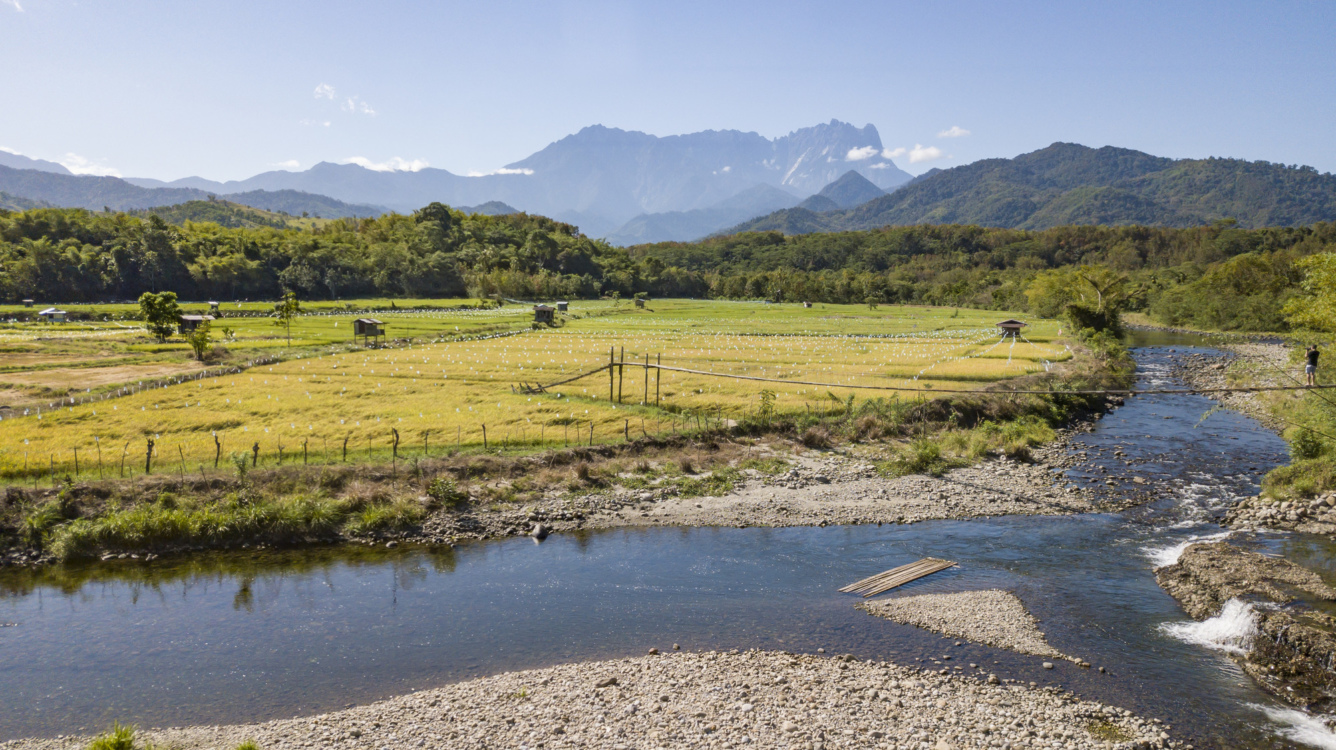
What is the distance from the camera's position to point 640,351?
54.7 m

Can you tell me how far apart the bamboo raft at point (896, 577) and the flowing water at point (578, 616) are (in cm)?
38

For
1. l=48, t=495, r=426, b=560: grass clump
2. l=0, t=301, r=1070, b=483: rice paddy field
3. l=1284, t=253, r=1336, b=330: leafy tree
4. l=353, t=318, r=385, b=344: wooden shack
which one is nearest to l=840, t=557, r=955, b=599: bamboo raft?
l=0, t=301, r=1070, b=483: rice paddy field

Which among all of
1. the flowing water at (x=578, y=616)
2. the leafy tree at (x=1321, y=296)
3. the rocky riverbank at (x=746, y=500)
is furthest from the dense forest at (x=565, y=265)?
the flowing water at (x=578, y=616)

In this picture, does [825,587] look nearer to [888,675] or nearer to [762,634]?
[762,634]

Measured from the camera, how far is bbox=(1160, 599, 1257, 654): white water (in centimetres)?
1355

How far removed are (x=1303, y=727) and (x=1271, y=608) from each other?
4.21m

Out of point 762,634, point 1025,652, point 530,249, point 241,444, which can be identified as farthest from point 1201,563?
point 530,249

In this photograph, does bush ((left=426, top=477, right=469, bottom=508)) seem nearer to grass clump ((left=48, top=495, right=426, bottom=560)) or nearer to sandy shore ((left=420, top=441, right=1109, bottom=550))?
sandy shore ((left=420, top=441, right=1109, bottom=550))

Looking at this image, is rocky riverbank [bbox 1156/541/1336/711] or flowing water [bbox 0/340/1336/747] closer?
flowing water [bbox 0/340/1336/747]

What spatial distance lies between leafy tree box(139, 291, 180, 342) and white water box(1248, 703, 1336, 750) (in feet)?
215

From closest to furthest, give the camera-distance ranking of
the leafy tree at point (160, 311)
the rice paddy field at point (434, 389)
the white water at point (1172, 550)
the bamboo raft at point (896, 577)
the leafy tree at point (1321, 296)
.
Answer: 1. the bamboo raft at point (896, 577)
2. the white water at point (1172, 550)
3. the leafy tree at point (1321, 296)
4. the rice paddy field at point (434, 389)
5. the leafy tree at point (160, 311)

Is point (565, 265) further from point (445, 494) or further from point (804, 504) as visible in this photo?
point (804, 504)

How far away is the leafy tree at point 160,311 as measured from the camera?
52594 mm

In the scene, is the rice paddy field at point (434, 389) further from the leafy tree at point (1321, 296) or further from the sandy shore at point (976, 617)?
the sandy shore at point (976, 617)
